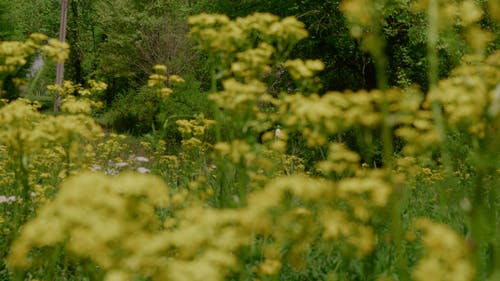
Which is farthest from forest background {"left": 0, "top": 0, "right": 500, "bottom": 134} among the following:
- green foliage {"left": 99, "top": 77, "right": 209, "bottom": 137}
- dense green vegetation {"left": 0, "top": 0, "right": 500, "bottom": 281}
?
dense green vegetation {"left": 0, "top": 0, "right": 500, "bottom": 281}

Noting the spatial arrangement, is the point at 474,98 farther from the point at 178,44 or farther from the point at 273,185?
the point at 178,44

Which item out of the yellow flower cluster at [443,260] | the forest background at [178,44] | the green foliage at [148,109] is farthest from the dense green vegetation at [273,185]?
the green foliage at [148,109]

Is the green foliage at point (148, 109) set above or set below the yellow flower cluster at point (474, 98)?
below

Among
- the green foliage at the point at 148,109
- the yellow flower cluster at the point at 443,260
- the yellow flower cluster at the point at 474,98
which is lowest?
the green foliage at the point at 148,109

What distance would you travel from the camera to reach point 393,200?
1893 millimetres

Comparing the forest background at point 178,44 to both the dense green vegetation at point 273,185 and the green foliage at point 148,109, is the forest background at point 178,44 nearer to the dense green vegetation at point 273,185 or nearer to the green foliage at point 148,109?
the green foliage at point 148,109

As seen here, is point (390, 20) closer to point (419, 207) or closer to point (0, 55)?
point (419, 207)

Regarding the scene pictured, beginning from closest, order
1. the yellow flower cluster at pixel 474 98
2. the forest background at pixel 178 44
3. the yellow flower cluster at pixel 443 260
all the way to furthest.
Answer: the yellow flower cluster at pixel 443 260 < the yellow flower cluster at pixel 474 98 < the forest background at pixel 178 44

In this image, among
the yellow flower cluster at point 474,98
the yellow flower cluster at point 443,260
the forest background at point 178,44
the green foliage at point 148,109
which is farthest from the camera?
the green foliage at point 148,109

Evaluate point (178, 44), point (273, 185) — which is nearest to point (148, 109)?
point (178, 44)

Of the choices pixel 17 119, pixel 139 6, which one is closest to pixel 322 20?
pixel 17 119

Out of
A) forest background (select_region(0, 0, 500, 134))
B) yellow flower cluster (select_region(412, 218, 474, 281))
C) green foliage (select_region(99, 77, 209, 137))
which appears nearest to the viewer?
yellow flower cluster (select_region(412, 218, 474, 281))

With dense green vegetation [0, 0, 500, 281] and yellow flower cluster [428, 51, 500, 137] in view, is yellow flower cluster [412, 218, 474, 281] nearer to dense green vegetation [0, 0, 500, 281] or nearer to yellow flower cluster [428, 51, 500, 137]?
dense green vegetation [0, 0, 500, 281]

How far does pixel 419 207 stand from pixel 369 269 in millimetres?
3421
